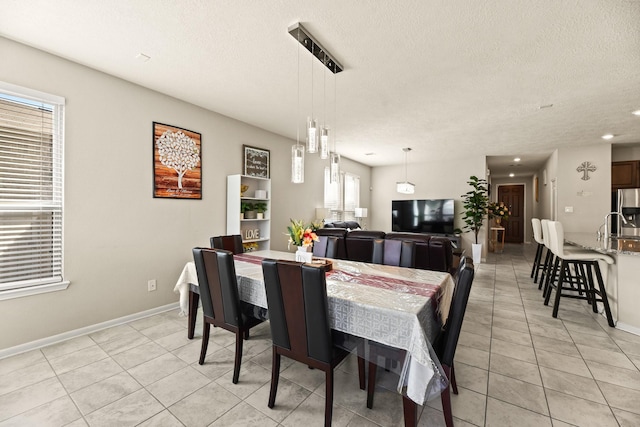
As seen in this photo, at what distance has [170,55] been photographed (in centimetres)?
242

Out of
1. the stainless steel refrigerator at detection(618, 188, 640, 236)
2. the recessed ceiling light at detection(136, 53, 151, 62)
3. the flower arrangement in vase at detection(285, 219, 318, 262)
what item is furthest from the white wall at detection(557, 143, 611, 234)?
the recessed ceiling light at detection(136, 53, 151, 62)

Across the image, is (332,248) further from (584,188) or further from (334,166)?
(584,188)

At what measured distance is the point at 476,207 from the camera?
6.19 meters

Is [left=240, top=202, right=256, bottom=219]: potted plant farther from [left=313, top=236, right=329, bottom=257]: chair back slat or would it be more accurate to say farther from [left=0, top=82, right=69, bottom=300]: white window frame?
[left=0, top=82, right=69, bottom=300]: white window frame

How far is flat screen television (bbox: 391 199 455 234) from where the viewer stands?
687cm

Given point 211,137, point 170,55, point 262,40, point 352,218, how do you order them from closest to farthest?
point 262,40, point 170,55, point 211,137, point 352,218

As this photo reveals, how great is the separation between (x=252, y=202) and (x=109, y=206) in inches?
74.0

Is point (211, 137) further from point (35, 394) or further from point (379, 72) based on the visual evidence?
point (35, 394)

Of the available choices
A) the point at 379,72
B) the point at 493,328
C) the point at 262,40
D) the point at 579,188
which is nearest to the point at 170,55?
the point at 262,40

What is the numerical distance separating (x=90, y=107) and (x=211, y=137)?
1.34 meters

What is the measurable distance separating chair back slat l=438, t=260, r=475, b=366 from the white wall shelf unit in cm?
303

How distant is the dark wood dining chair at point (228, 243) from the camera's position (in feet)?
9.29

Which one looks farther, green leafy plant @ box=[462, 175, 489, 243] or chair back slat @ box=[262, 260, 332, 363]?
green leafy plant @ box=[462, 175, 489, 243]

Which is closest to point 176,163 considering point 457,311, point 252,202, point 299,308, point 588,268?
point 252,202
